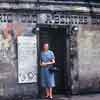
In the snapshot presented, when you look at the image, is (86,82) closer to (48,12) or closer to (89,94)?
(89,94)

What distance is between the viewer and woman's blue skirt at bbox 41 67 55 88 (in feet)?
48.9

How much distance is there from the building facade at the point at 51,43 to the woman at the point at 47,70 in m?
0.38

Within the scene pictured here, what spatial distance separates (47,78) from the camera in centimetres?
1491

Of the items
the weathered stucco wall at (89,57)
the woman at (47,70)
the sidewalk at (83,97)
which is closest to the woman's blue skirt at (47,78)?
the woman at (47,70)

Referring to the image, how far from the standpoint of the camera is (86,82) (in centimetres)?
1614

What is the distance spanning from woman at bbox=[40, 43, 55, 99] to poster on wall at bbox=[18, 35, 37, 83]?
1.20ft

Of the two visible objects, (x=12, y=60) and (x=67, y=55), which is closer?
(x=12, y=60)

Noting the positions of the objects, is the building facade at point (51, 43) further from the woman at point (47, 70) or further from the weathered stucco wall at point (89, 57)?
the woman at point (47, 70)

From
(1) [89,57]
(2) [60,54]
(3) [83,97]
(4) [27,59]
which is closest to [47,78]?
(4) [27,59]

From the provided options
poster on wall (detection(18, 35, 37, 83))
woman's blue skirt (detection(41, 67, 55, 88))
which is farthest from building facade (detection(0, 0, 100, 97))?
woman's blue skirt (detection(41, 67, 55, 88))

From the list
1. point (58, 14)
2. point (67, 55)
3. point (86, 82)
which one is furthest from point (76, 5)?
point (86, 82)

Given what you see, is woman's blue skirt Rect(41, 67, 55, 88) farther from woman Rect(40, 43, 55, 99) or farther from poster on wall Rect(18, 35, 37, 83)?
poster on wall Rect(18, 35, 37, 83)

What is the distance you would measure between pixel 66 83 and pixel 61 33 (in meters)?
1.78

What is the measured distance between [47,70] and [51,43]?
135 cm
